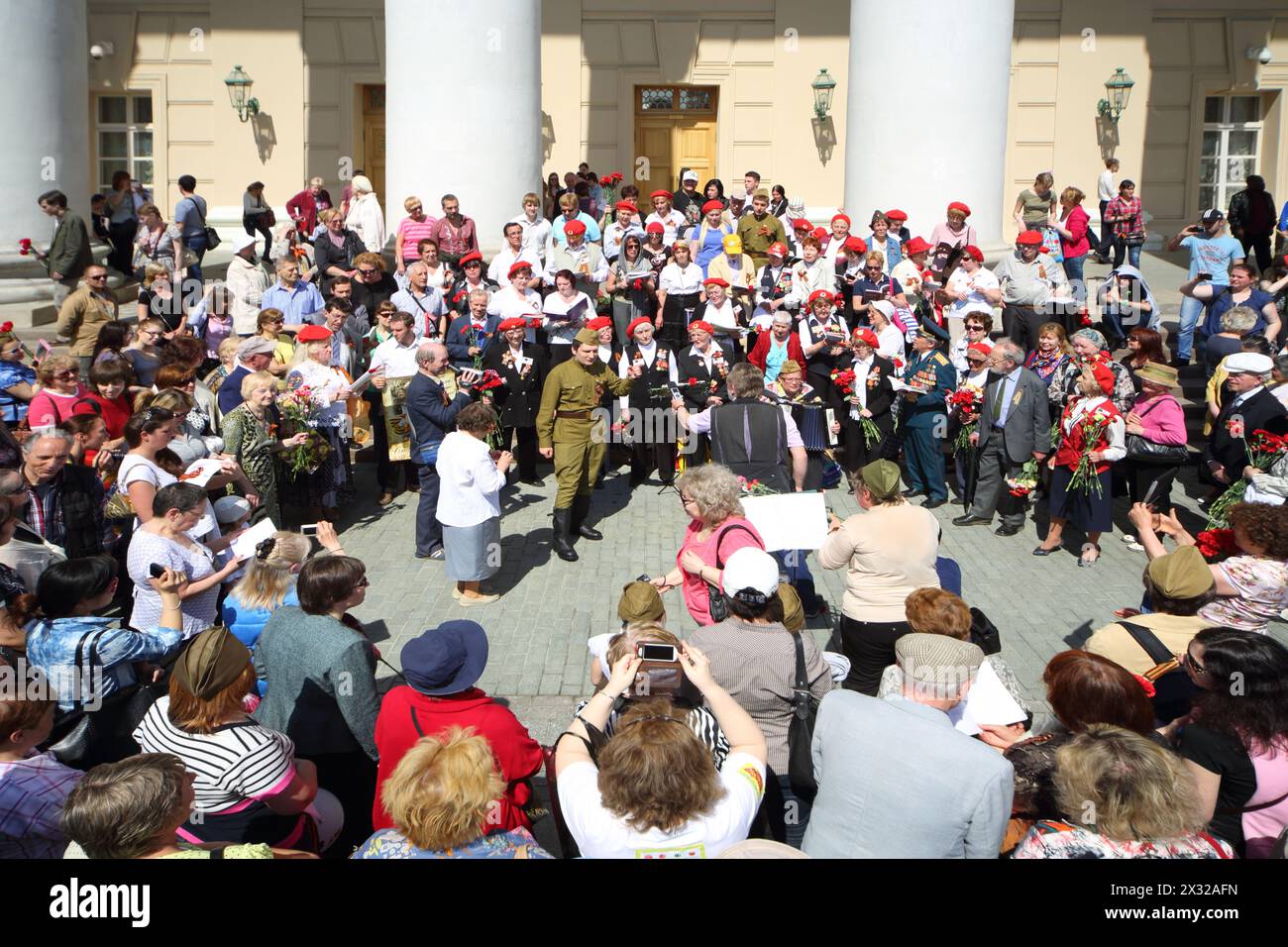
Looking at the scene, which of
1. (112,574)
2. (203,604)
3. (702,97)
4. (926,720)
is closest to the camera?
(926,720)

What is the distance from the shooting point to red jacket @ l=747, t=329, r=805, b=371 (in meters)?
12.2

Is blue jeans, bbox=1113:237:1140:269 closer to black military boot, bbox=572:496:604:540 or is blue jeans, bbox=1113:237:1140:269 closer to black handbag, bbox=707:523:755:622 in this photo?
black military boot, bbox=572:496:604:540

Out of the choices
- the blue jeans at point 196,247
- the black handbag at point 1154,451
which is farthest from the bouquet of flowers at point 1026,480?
the blue jeans at point 196,247

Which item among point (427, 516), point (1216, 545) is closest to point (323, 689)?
point (427, 516)

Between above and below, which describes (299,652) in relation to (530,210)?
below

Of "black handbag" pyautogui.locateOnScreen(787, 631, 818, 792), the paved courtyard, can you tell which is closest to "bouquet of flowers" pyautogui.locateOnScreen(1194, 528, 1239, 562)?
the paved courtyard

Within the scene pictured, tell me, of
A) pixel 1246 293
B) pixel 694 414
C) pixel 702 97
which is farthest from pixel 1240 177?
pixel 694 414

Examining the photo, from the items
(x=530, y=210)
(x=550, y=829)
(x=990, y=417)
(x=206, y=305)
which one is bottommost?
(x=550, y=829)

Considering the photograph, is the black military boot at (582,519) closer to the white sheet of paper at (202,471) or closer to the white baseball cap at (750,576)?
the white sheet of paper at (202,471)

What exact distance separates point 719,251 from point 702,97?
8856mm

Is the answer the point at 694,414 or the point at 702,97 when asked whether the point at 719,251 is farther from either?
the point at 702,97

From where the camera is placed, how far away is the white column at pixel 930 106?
1494 cm

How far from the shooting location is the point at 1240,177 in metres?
23.3

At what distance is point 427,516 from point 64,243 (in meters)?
7.16
